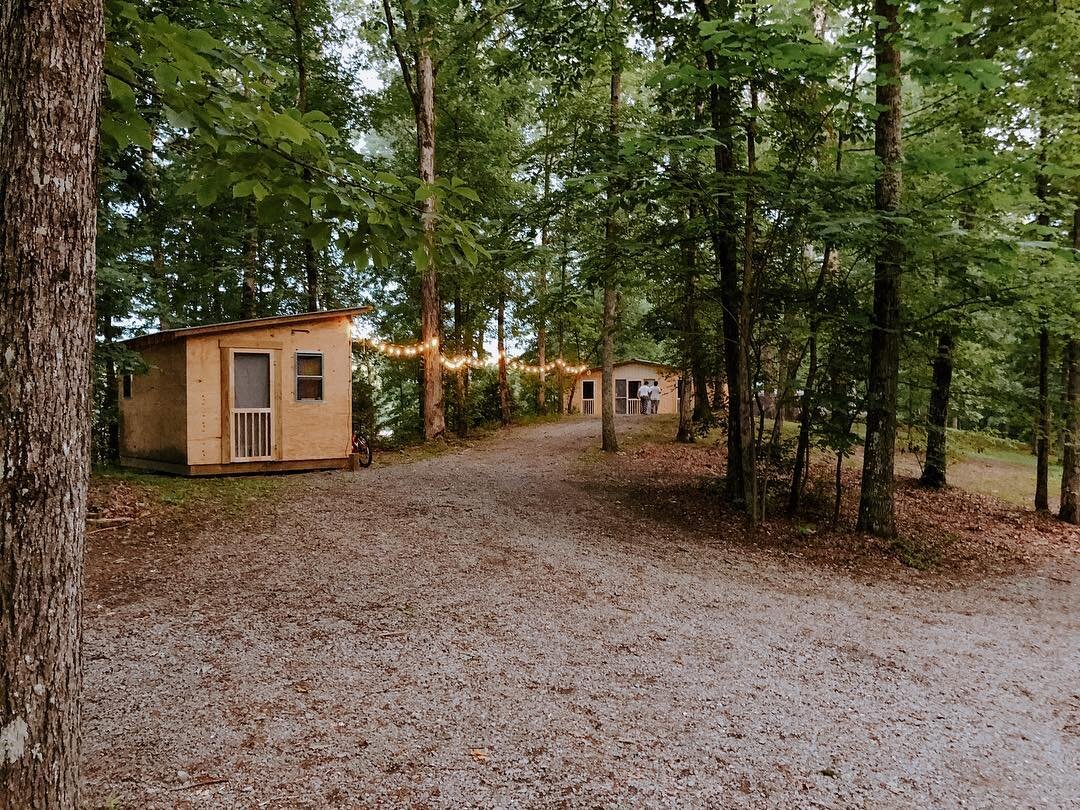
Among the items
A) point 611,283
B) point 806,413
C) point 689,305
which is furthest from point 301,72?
point 806,413

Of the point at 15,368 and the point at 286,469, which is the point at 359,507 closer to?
the point at 286,469

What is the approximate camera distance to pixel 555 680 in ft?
11.0

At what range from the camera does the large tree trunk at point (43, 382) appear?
5.10 feet

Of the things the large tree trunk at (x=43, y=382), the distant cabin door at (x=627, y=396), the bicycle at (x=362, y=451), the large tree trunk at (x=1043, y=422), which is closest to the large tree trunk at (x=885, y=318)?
the large tree trunk at (x=1043, y=422)

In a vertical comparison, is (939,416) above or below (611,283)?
below

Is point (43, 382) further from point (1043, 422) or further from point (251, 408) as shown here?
point (1043, 422)

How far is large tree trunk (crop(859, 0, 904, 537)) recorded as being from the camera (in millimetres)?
6324

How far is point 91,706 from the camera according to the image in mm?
2842

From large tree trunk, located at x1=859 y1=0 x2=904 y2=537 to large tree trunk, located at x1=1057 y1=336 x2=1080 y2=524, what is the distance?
3758 millimetres

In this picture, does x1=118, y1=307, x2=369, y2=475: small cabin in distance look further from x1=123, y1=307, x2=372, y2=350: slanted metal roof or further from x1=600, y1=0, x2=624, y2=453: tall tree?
x1=600, y1=0, x2=624, y2=453: tall tree

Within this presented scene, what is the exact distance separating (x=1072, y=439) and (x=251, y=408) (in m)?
13.2

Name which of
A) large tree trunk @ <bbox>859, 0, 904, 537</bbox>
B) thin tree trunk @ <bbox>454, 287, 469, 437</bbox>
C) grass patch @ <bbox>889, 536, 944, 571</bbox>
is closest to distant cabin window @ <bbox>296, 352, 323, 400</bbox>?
thin tree trunk @ <bbox>454, 287, 469, 437</bbox>

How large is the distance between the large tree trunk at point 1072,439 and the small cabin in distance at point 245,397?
458 inches

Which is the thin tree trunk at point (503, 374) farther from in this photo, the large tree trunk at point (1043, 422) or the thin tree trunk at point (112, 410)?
the large tree trunk at point (1043, 422)
